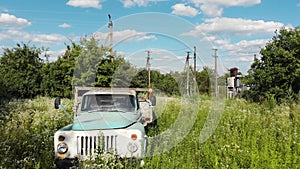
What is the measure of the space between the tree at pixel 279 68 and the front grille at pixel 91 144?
1167 centimetres

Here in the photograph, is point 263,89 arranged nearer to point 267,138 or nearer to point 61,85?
point 267,138

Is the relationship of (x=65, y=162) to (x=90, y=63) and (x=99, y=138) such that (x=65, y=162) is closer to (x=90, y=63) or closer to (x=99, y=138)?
(x=99, y=138)

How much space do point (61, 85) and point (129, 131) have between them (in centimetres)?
1861

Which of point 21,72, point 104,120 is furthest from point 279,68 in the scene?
point 21,72

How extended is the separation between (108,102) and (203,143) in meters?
2.53

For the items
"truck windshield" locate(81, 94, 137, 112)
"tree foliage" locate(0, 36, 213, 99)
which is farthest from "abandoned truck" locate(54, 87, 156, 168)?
"tree foliage" locate(0, 36, 213, 99)

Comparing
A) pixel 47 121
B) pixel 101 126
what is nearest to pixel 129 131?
pixel 101 126

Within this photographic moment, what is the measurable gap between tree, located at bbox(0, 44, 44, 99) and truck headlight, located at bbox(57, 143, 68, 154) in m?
20.2

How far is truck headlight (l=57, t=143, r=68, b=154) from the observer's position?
5848mm

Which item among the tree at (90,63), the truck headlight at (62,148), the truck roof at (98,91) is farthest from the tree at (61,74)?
the truck headlight at (62,148)

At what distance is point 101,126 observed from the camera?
621 centimetres

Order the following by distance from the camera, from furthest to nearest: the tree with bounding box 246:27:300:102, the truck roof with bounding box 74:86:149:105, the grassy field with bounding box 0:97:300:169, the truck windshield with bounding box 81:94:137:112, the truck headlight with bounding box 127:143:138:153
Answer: the tree with bounding box 246:27:300:102 < the truck roof with bounding box 74:86:149:105 < the truck windshield with bounding box 81:94:137:112 < the grassy field with bounding box 0:97:300:169 < the truck headlight with bounding box 127:143:138:153

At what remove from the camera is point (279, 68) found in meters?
15.9

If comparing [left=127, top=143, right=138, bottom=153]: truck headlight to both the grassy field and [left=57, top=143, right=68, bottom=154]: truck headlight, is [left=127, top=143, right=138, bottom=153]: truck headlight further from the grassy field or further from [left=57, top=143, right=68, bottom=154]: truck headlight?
[left=57, top=143, right=68, bottom=154]: truck headlight
